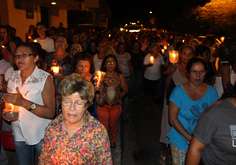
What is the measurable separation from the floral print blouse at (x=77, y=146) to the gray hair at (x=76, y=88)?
0.84 ft

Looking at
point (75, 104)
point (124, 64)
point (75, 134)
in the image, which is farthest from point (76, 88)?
point (124, 64)

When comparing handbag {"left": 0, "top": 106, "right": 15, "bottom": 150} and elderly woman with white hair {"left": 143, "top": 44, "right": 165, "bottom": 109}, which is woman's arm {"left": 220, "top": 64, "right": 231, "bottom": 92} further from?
handbag {"left": 0, "top": 106, "right": 15, "bottom": 150}

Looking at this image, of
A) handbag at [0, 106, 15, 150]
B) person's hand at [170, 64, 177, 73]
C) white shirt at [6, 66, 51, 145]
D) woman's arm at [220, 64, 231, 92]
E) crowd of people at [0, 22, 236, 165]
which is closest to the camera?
crowd of people at [0, 22, 236, 165]

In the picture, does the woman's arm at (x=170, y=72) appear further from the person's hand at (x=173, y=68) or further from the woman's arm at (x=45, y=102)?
the woman's arm at (x=45, y=102)

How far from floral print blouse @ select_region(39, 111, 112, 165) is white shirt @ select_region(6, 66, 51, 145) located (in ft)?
2.23

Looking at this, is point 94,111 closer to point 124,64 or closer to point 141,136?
point 141,136

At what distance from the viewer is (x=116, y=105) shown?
422 cm

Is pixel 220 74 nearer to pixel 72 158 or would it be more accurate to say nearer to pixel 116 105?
pixel 116 105

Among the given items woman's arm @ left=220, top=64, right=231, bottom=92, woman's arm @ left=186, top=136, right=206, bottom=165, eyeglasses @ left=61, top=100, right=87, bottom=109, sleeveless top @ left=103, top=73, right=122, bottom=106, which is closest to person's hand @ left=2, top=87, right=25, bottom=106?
eyeglasses @ left=61, top=100, right=87, bottom=109

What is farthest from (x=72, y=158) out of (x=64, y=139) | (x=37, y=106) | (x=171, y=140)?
(x=171, y=140)

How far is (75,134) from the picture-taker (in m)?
2.01

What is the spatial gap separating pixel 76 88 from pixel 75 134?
450 mm

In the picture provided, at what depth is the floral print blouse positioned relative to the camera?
1987mm

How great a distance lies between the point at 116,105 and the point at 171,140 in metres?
1.47
